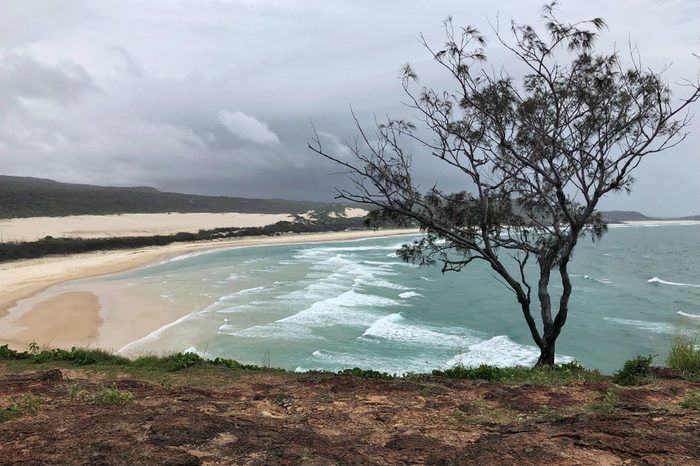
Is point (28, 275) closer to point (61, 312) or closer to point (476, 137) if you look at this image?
point (61, 312)

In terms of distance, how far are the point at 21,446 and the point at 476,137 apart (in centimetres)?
948

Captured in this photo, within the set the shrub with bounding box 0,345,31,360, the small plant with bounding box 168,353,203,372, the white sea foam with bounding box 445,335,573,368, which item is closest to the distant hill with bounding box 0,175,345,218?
the shrub with bounding box 0,345,31,360

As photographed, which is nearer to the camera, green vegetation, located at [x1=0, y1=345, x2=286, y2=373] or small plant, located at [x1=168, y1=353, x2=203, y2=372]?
small plant, located at [x1=168, y1=353, x2=203, y2=372]

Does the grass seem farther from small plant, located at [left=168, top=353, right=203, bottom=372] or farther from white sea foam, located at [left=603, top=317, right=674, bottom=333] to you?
white sea foam, located at [left=603, top=317, right=674, bottom=333]

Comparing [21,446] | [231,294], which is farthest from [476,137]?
[231,294]

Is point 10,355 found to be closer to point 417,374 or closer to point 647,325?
point 417,374

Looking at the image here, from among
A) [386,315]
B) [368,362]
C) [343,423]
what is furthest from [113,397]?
[386,315]

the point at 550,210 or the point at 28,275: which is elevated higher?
the point at 550,210

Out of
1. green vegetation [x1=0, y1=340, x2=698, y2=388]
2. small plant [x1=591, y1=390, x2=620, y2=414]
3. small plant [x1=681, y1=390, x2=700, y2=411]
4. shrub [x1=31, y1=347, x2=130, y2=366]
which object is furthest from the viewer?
shrub [x1=31, y1=347, x2=130, y2=366]

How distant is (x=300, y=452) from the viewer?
443cm

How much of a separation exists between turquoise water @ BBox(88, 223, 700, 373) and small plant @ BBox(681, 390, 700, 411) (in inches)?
264

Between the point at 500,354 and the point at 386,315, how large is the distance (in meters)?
6.31

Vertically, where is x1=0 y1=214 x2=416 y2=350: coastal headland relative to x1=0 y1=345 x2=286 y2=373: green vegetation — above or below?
below

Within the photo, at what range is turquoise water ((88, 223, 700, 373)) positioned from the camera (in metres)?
16.3
